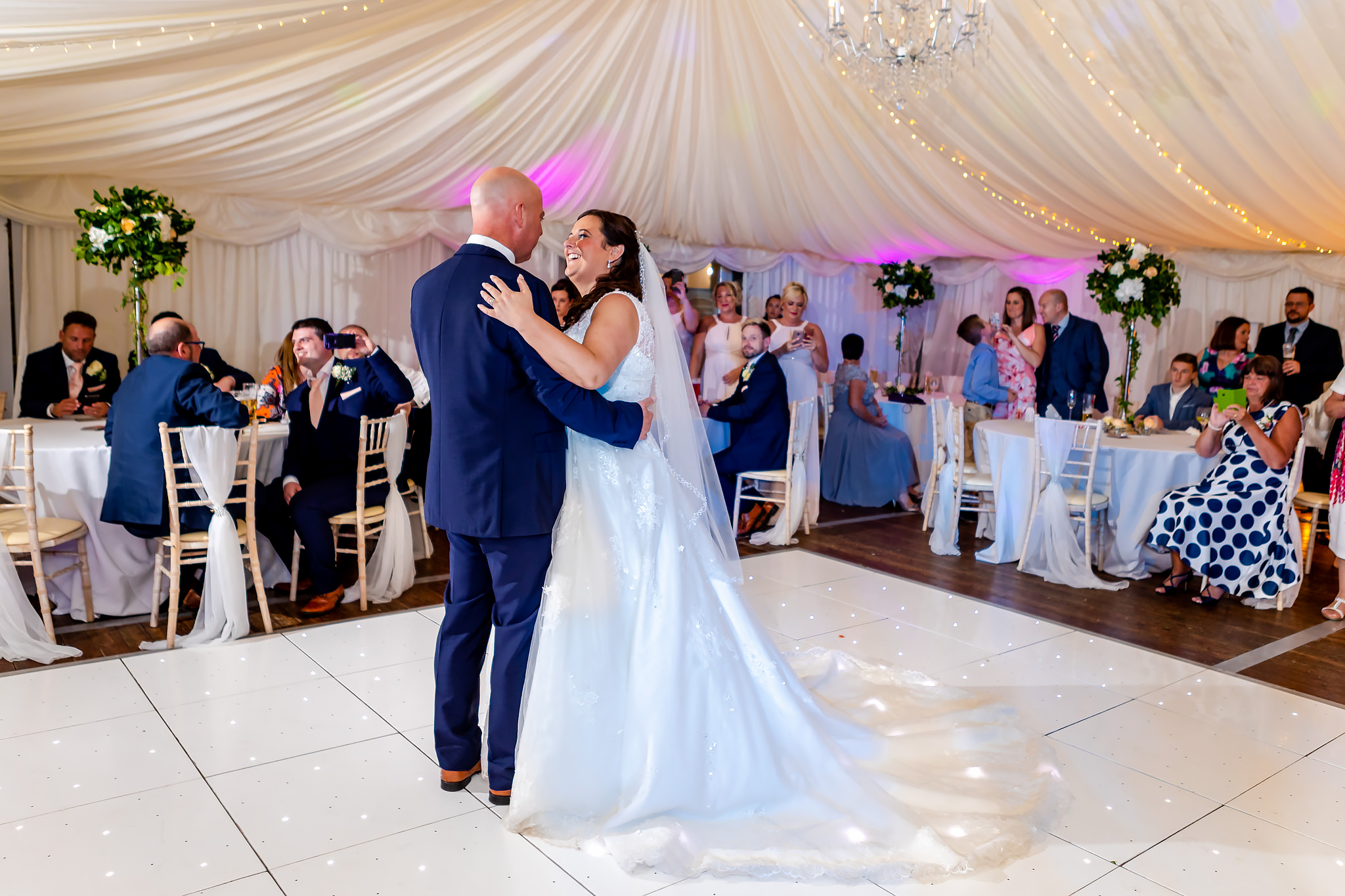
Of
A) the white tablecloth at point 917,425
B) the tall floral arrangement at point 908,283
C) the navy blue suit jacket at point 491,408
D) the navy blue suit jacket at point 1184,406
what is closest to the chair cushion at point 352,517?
the navy blue suit jacket at point 491,408

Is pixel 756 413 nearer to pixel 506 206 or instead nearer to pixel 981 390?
pixel 981 390

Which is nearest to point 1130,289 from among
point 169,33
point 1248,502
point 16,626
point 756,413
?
point 1248,502

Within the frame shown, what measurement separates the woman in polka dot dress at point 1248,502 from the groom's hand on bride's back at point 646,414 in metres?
3.73

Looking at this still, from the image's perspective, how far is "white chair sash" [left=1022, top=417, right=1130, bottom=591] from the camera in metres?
5.27

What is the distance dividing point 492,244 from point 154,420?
239 cm

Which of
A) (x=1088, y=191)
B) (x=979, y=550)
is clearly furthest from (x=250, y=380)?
(x=1088, y=191)

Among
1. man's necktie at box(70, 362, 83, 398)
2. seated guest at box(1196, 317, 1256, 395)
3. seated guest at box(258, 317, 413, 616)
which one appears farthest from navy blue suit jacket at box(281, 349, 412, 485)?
seated guest at box(1196, 317, 1256, 395)

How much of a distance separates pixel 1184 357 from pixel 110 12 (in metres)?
6.94

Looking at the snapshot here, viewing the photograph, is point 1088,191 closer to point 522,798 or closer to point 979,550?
point 979,550

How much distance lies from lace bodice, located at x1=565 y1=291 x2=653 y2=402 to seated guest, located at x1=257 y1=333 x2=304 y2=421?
3.27 m

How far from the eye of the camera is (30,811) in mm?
2496

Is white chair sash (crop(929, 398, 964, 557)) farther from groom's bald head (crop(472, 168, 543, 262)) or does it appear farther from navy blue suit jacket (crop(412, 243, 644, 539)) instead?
groom's bald head (crop(472, 168, 543, 262))

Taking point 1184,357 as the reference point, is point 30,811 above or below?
below

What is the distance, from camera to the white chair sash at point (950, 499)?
600 centimetres
